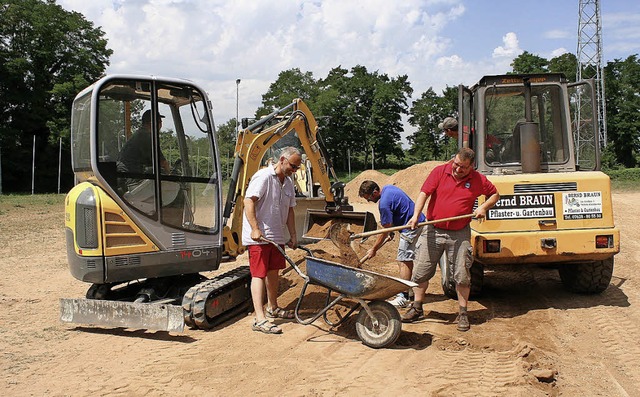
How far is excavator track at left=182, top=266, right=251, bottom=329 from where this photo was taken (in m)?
5.79

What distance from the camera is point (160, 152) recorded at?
20.1 feet

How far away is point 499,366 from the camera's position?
461 cm

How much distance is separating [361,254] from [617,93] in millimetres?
51666

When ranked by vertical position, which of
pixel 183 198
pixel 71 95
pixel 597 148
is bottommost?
pixel 183 198

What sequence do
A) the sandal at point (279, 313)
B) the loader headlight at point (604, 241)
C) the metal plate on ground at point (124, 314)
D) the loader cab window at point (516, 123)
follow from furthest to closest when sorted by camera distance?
the loader cab window at point (516, 123)
the sandal at point (279, 313)
the loader headlight at point (604, 241)
the metal plate on ground at point (124, 314)

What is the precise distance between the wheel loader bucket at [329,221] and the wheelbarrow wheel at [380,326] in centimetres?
389

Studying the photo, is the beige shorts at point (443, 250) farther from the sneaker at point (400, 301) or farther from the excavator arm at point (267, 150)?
the excavator arm at point (267, 150)

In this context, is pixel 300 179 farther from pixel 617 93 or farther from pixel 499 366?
pixel 617 93

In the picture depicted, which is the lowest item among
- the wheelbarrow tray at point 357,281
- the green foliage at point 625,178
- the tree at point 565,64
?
the wheelbarrow tray at point 357,281

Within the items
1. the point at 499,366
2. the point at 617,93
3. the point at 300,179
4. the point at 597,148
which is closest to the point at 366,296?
the point at 499,366

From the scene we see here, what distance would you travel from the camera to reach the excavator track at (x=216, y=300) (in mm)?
→ 5785

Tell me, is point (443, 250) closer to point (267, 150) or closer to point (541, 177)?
point (541, 177)

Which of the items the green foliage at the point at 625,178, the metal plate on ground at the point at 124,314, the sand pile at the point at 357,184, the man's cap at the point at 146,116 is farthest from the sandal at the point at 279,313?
the green foliage at the point at 625,178

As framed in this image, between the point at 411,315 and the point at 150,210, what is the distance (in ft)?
9.83
